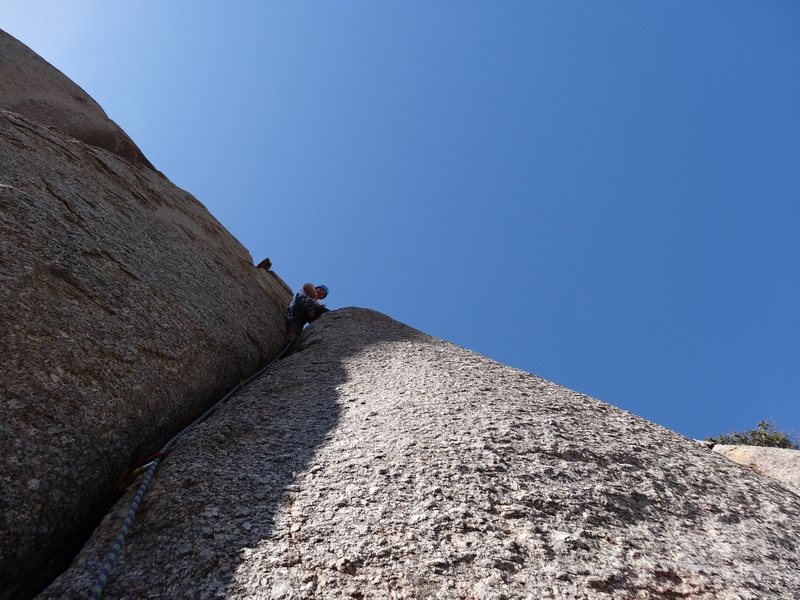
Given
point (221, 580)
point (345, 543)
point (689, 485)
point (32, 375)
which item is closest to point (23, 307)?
point (32, 375)

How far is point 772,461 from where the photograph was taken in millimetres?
6988

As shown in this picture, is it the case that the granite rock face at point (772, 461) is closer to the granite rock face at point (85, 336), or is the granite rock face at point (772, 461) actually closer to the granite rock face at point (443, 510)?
the granite rock face at point (443, 510)

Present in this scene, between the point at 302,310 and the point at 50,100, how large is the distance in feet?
24.9

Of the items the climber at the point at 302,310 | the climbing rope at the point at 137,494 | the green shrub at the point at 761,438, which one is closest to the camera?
the climbing rope at the point at 137,494

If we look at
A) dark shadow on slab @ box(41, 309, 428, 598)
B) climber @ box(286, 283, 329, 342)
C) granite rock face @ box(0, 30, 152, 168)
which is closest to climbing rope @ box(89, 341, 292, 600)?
dark shadow on slab @ box(41, 309, 428, 598)

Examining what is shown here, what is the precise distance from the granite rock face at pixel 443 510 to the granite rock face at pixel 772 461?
0.84m

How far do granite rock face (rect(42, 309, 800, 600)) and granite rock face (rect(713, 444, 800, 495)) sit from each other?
84cm

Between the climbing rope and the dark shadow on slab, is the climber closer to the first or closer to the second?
the dark shadow on slab

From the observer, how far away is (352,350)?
9.27 metres

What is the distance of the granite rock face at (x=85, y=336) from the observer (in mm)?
4012

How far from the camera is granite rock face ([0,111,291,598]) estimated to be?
4.01m

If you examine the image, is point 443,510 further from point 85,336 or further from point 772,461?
point 772,461

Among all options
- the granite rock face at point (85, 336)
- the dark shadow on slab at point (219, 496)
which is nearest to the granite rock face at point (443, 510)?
the dark shadow on slab at point (219, 496)

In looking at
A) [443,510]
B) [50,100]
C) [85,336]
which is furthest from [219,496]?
[50,100]
